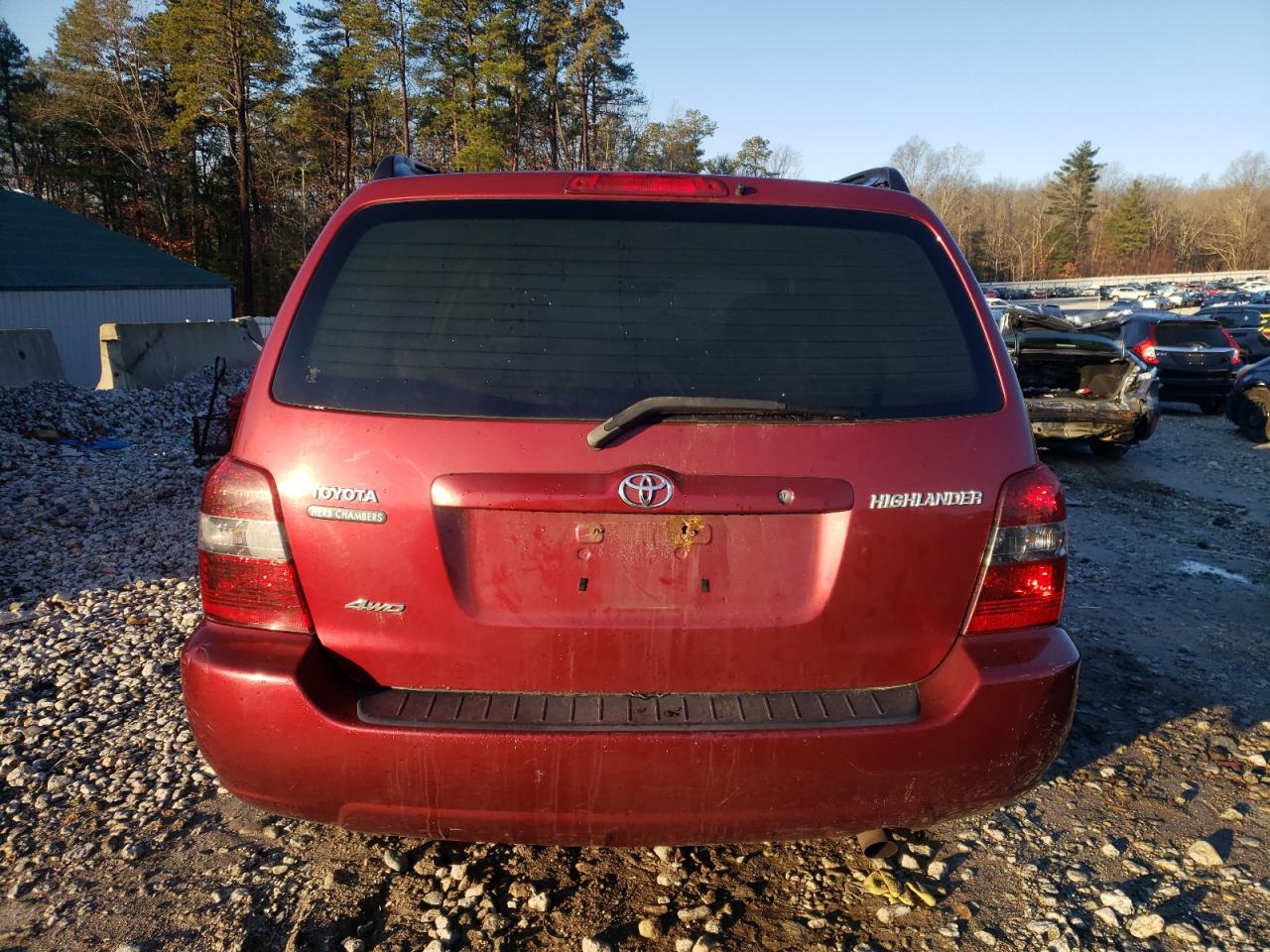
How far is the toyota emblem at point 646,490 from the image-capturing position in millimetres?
2096

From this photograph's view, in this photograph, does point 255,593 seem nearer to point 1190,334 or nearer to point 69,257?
point 1190,334

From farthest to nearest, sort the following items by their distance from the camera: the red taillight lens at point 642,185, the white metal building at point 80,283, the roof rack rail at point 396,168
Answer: the white metal building at point 80,283
the roof rack rail at point 396,168
the red taillight lens at point 642,185

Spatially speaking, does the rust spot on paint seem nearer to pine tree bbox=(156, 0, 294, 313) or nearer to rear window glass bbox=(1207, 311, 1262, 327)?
rear window glass bbox=(1207, 311, 1262, 327)

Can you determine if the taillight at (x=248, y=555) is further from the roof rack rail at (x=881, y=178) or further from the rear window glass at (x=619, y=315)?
the roof rack rail at (x=881, y=178)

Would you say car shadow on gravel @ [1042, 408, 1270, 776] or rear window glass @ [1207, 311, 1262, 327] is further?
rear window glass @ [1207, 311, 1262, 327]

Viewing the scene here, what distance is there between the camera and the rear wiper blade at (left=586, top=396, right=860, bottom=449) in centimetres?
210

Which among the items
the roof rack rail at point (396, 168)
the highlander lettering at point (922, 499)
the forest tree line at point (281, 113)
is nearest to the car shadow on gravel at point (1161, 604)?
the highlander lettering at point (922, 499)

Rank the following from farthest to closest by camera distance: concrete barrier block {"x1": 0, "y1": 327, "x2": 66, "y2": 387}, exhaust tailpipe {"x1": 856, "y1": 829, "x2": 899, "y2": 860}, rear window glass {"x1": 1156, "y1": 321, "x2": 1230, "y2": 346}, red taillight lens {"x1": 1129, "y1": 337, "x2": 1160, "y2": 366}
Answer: rear window glass {"x1": 1156, "y1": 321, "x2": 1230, "y2": 346} → red taillight lens {"x1": 1129, "y1": 337, "x2": 1160, "y2": 366} → concrete barrier block {"x1": 0, "y1": 327, "x2": 66, "y2": 387} → exhaust tailpipe {"x1": 856, "y1": 829, "x2": 899, "y2": 860}

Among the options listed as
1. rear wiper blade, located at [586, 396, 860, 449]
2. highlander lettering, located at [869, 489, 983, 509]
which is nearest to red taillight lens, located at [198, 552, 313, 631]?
rear wiper blade, located at [586, 396, 860, 449]

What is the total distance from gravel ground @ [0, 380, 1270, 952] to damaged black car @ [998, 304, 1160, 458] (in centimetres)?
644

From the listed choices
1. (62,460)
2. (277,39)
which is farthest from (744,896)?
(277,39)

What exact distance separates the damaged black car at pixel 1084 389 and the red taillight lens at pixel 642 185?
862cm

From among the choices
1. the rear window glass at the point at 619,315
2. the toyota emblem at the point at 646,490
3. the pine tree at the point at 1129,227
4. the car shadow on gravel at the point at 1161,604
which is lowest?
the car shadow on gravel at the point at 1161,604

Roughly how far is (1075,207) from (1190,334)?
→ 107 meters
